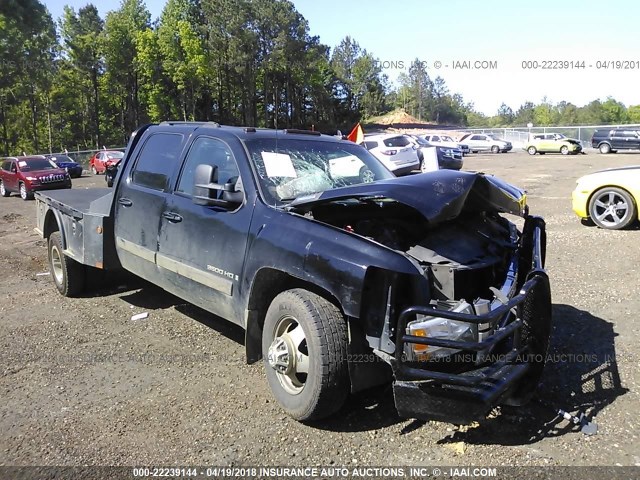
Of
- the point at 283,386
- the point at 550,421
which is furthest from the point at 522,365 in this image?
the point at 283,386

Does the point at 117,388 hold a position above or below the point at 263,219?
below

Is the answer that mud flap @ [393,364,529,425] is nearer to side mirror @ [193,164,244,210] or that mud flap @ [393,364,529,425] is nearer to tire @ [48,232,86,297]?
side mirror @ [193,164,244,210]

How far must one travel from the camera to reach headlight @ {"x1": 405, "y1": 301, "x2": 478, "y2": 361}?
3.00 metres

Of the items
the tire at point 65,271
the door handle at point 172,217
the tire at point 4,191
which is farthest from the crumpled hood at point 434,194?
the tire at point 4,191


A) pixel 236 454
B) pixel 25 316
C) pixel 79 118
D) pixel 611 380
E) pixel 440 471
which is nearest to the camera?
pixel 440 471

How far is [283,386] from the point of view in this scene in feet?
11.7

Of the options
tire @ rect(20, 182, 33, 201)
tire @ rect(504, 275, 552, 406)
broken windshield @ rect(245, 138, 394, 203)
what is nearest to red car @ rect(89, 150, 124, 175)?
tire @ rect(20, 182, 33, 201)

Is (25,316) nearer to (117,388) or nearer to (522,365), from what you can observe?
(117,388)

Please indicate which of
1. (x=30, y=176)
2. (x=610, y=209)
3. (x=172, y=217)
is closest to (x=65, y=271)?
(x=172, y=217)

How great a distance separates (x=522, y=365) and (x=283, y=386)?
150 cm

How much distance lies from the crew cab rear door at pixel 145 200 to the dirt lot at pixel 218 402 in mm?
703

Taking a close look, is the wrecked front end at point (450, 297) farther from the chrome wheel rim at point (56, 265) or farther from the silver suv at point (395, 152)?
the silver suv at point (395, 152)

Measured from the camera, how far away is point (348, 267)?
3.08m

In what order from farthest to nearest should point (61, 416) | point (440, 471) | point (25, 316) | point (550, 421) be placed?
point (25, 316) < point (61, 416) < point (550, 421) < point (440, 471)
